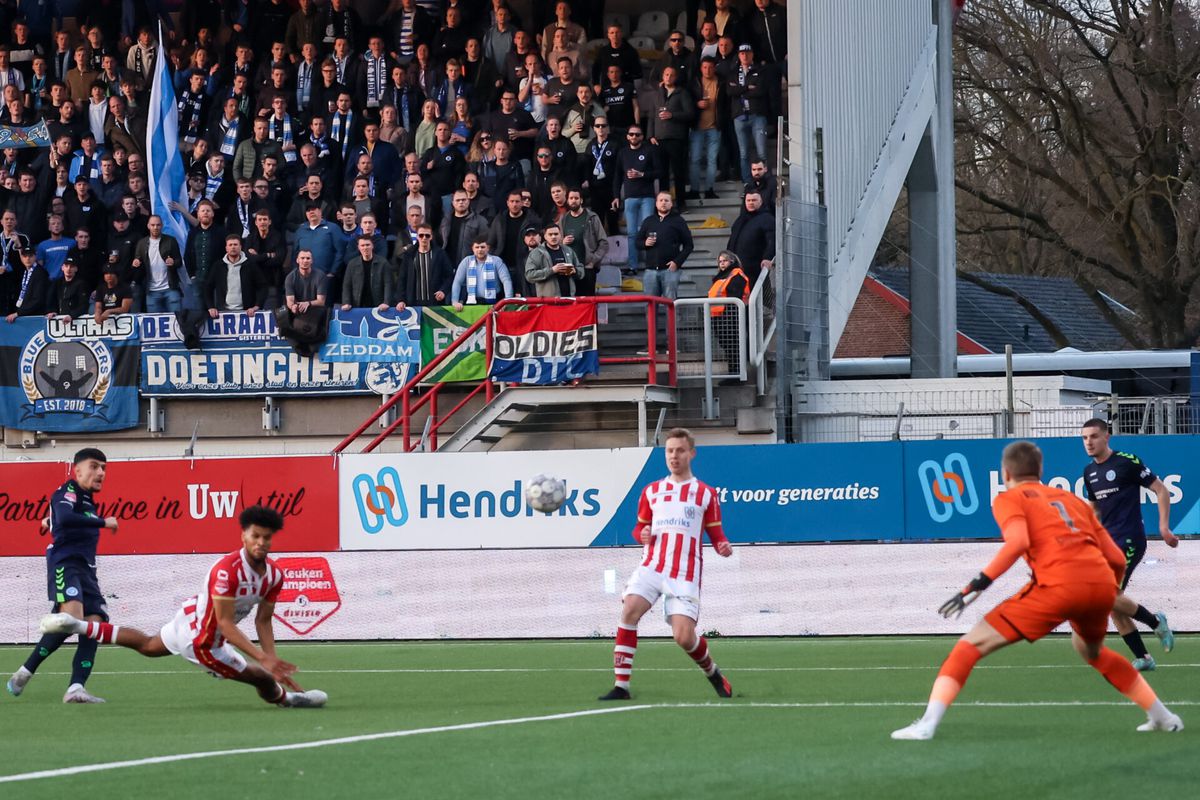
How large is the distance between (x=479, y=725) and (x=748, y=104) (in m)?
16.3

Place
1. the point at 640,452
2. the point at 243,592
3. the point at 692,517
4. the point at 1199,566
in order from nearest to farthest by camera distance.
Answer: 1. the point at 243,592
2. the point at 692,517
3. the point at 1199,566
4. the point at 640,452

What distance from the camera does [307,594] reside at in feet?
67.0

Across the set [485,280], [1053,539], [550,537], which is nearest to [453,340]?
[485,280]

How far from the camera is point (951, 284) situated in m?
31.5

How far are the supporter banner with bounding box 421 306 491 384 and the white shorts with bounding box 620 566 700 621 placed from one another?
11.3m

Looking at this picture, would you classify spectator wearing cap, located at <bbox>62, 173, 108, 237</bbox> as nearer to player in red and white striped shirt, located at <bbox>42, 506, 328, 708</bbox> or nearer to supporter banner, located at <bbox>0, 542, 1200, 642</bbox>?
supporter banner, located at <bbox>0, 542, 1200, 642</bbox>

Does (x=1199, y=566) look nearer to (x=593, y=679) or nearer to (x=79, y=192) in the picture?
(x=593, y=679)

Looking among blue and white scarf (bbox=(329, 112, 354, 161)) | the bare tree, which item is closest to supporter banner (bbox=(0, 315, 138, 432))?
blue and white scarf (bbox=(329, 112, 354, 161))

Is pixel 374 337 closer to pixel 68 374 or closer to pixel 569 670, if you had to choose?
pixel 68 374

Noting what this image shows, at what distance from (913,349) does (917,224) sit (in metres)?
2.48

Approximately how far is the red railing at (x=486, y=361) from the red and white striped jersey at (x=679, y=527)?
33.6ft

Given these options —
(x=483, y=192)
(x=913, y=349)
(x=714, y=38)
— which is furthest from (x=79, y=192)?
(x=913, y=349)

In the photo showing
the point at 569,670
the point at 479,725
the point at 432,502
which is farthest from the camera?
the point at 432,502

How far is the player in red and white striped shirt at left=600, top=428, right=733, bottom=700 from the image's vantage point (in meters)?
12.1
